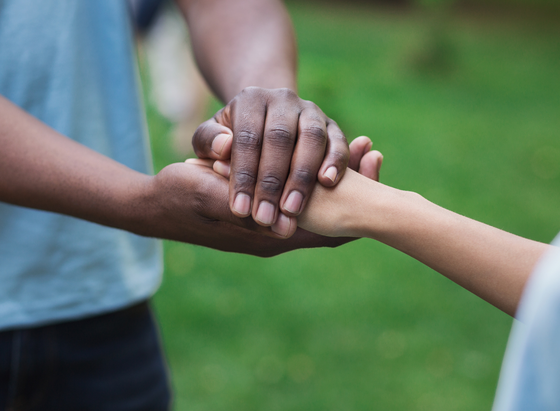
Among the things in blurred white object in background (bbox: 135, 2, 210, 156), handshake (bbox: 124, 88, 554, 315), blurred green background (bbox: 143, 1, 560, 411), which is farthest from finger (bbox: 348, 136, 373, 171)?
blurred white object in background (bbox: 135, 2, 210, 156)

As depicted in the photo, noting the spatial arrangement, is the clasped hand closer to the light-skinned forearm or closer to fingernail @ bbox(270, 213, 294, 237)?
fingernail @ bbox(270, 213, 294, 237)

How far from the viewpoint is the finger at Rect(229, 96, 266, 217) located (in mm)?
1354

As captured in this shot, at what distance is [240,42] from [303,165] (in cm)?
75

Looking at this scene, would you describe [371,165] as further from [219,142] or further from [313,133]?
[219,142]

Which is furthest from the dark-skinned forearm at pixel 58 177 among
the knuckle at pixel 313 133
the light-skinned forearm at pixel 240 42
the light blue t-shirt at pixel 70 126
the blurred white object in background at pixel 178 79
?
the blurred white object in background at pixel 178 79

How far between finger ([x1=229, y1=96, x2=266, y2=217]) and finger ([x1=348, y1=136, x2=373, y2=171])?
389 mm

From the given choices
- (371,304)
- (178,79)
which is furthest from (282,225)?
(178,79)

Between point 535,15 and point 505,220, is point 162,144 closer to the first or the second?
point 505,220

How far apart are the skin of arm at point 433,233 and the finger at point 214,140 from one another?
11.1 inches

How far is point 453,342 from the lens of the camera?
4.12 meters

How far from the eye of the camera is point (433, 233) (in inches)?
53.6

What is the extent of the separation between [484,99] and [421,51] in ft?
7.22

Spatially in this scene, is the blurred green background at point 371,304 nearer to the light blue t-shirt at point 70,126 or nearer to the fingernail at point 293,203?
the light blue t-shirt at point 70,126

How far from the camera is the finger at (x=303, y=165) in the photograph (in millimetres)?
1375
